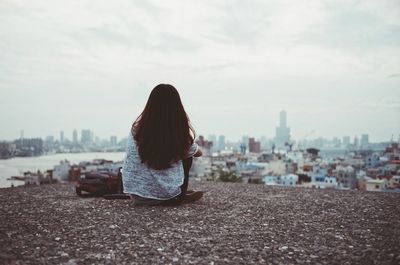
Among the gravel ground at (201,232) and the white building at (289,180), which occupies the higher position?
the gravel ground at (201,232)

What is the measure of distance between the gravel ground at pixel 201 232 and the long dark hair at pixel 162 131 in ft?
2.39

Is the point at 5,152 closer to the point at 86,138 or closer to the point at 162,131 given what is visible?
the point at 162,131

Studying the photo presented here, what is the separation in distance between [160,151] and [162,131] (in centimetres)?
28

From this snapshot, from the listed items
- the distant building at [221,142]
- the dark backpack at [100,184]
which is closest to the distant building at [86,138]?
the distant building at [221,142]

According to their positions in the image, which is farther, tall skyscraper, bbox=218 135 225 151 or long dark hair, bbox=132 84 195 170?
tall skyscraper, bbox=218 135 225 151

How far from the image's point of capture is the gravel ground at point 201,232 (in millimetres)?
2553

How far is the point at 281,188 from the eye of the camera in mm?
7488

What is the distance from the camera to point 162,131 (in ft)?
14.8

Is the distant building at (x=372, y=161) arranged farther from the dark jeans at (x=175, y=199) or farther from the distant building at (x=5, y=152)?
the dark jeans at (x=175, y=199)

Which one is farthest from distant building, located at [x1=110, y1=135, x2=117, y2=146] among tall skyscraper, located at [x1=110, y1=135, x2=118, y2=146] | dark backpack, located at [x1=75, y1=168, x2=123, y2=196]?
dark backpack, located at [x1=75, y1=168, x2=123, y2=196]

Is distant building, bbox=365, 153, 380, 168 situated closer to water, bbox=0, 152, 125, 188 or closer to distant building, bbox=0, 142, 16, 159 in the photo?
water, bbox=0, 152, 125, 188

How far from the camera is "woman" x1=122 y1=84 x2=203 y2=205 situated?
14.8 feet

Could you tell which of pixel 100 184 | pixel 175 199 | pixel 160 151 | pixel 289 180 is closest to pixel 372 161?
pixel 289 180

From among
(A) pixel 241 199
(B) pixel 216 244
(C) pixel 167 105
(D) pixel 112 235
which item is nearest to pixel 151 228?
(D) pixel 112 235
